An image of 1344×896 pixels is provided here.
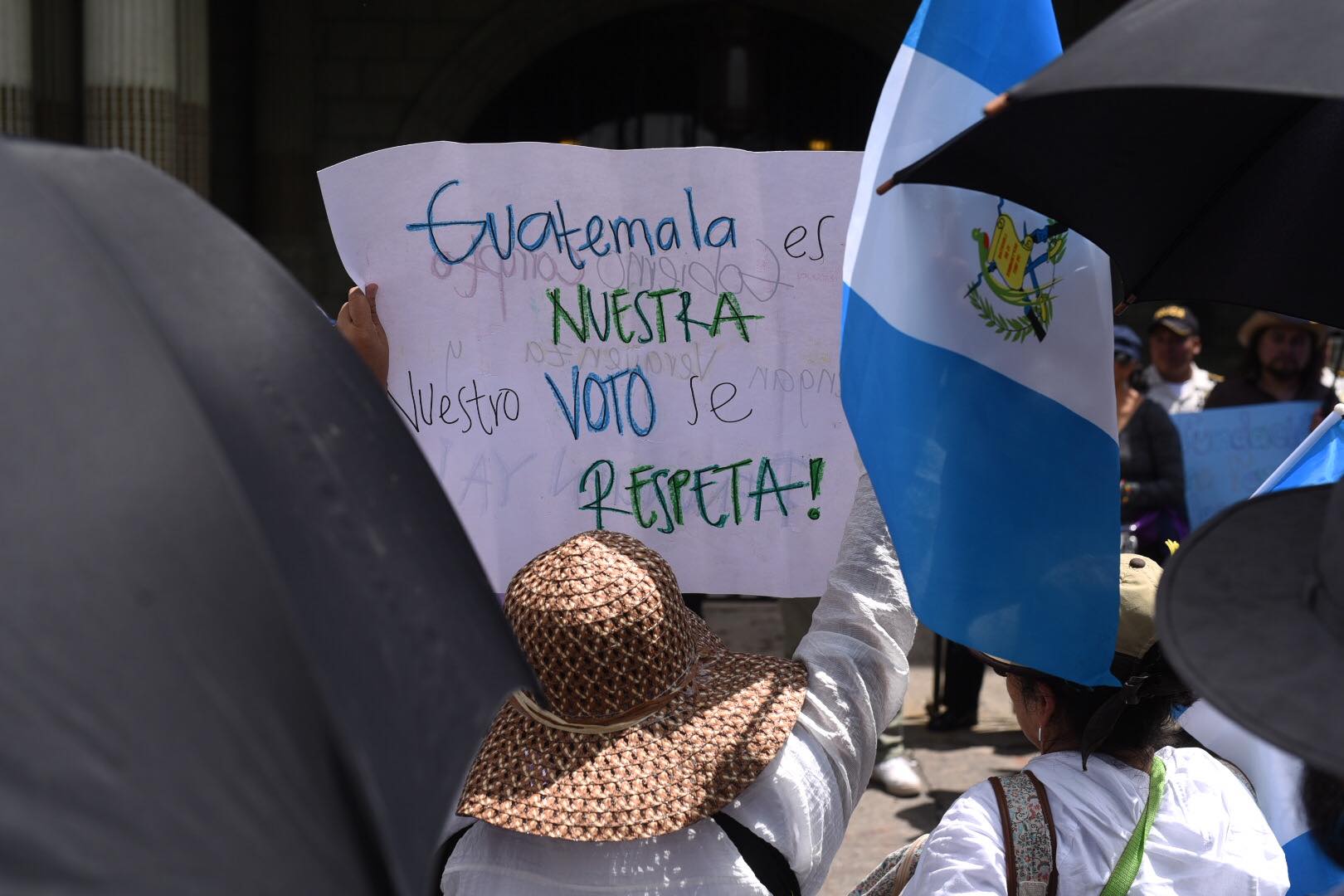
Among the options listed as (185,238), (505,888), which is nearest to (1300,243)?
(505,888)

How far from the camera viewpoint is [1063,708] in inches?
67.1

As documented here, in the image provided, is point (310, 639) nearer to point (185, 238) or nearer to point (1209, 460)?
point (185, 238)

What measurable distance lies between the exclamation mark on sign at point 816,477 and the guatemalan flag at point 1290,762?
66 cm

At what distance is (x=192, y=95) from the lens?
7824 mm

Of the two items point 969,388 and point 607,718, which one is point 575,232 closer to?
point 969,388

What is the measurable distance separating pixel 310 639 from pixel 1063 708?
1152 mm

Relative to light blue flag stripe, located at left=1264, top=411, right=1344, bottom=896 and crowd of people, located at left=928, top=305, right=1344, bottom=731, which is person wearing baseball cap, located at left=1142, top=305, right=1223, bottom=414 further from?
light blue flag stripe, located at left=1264, top=411, right=1344, bottom=896

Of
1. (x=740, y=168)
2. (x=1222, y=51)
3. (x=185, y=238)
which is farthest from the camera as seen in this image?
(x=740, y=168)

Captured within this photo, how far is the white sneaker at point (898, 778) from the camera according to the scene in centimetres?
485

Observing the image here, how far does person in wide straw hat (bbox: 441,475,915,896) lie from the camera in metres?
1.48

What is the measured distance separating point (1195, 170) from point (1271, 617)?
979 millimetres

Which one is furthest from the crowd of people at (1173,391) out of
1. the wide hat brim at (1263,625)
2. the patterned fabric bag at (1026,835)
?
the wide hat brim at (1263,625)

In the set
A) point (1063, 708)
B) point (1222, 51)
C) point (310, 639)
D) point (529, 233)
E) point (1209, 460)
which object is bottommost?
point (1209, 460)

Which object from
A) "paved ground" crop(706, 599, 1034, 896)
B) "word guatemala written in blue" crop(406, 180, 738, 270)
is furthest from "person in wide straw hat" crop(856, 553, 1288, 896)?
"paved ground" crop(706, 599, 1034, 896)
